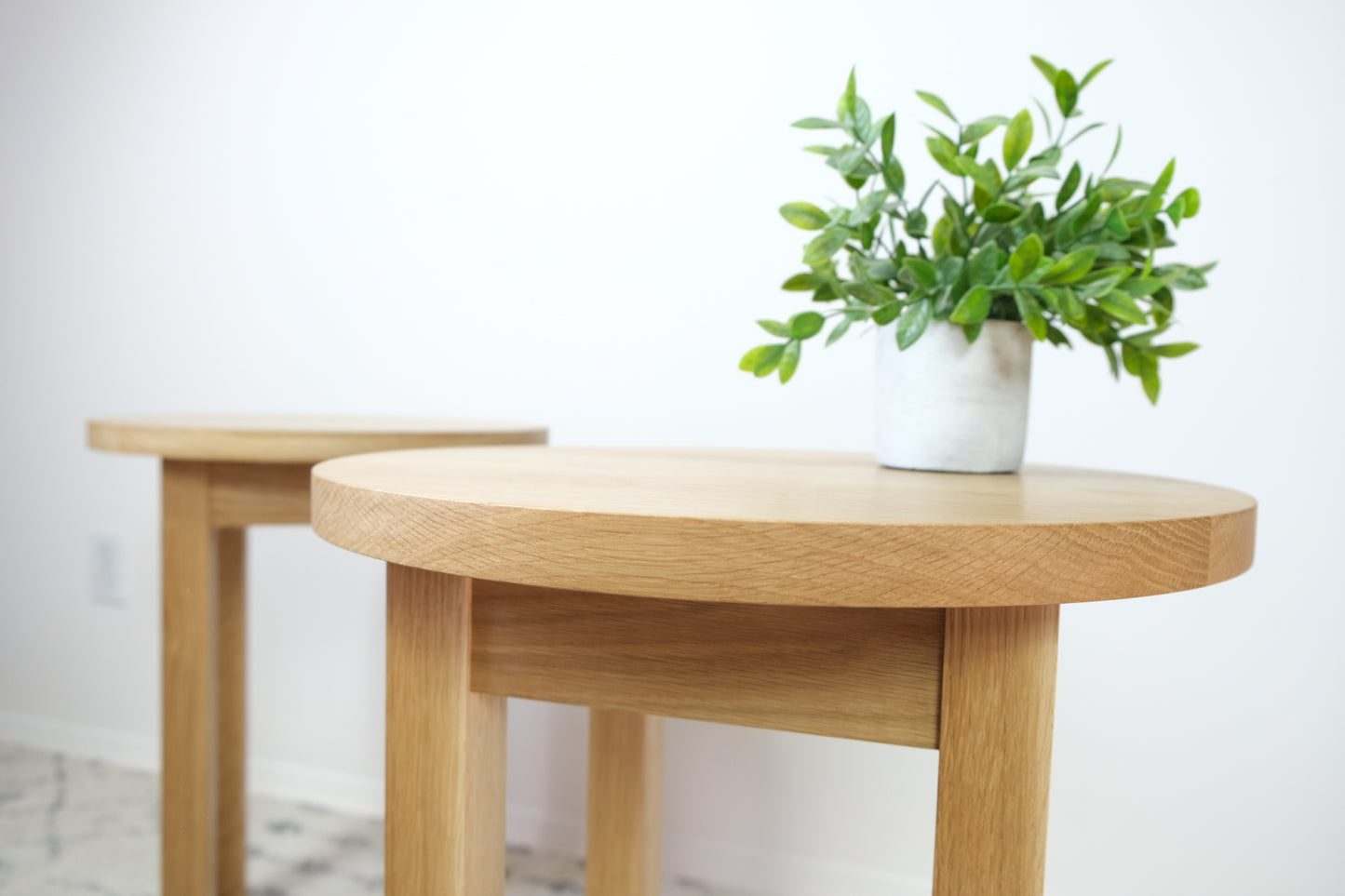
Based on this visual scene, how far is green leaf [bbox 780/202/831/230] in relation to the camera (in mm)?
859

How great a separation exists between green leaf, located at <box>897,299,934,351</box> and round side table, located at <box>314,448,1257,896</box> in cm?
13

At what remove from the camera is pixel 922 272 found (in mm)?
809

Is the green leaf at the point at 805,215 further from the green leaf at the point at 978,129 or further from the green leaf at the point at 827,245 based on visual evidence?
the green leaf at the point at 978,129

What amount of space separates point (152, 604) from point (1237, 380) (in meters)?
1.80

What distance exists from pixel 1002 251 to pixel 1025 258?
0.20 feet

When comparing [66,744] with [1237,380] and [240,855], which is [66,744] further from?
[1237,380]

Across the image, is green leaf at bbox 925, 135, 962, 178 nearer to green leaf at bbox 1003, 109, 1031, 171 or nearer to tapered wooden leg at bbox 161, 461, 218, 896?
green leaf at bbox 1003, 109, 1031, 171

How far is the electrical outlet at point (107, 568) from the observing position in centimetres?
197

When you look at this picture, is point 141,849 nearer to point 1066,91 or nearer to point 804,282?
point 804,282

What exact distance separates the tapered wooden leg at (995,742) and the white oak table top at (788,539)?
0.06 metres

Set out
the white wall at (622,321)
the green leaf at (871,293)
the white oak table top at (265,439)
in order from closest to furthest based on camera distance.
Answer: the green leaf at (871,293) → the white oak table top at (265,439) → the white wall at (622,321)

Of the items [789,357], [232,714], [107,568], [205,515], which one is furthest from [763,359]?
[107,568]

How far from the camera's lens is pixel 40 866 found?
1.50m

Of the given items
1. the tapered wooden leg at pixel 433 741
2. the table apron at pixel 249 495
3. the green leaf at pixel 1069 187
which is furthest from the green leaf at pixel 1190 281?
the table apron at pixel 249 495
